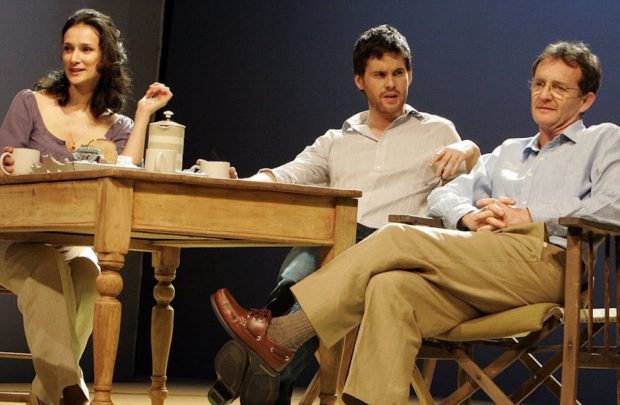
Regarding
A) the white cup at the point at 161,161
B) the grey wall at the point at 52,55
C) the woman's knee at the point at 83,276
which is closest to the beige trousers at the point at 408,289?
the white cup at the point at 161,161

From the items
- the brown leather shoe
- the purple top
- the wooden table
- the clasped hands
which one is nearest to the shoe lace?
the brown leather shoe

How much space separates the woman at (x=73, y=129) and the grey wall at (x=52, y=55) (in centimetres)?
105

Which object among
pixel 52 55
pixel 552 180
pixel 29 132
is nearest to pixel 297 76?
pixel 52 55

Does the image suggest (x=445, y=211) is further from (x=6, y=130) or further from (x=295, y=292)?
(x=6, y=130)

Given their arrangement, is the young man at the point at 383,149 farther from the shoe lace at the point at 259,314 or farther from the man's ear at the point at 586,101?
the shoe lace at the point at 259,314

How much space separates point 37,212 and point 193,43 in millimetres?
3161

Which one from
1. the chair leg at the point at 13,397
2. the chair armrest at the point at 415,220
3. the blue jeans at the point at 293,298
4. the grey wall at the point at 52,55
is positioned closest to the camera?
the blue jeans at the point at 293,298

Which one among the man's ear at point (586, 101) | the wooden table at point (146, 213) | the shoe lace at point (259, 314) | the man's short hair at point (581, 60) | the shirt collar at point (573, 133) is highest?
the man's short hair at point (581, 60)

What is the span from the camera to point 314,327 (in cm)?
284

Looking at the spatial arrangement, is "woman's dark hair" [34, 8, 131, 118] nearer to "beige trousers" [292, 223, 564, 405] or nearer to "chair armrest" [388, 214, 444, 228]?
"chair armrest" [388, 214, 444, 228]

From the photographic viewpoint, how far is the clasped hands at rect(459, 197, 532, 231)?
10.4 ft

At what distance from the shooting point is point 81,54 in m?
3.87

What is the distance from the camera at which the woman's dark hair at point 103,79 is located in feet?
12.9

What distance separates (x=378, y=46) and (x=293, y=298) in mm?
1049
